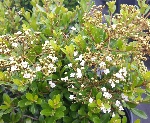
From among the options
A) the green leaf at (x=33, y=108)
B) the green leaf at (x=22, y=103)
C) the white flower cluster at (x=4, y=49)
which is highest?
the white flower cluster at (x=4, y=49)

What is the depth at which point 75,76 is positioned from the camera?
1274 mm

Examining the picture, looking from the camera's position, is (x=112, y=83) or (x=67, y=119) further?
(x=67, y=119)

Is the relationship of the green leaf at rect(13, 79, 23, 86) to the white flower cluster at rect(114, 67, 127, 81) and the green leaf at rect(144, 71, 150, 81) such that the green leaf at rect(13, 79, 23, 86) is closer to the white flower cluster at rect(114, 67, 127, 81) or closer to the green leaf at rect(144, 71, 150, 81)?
the white flower cluster at rect(114, 67, 127, 81)

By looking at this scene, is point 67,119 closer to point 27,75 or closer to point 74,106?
point 74,106

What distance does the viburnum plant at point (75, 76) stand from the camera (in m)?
1.23

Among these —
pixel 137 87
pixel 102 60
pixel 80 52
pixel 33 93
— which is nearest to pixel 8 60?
pixel 33 93

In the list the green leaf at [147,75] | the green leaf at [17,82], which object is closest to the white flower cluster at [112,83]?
the green leaf at [147,75]

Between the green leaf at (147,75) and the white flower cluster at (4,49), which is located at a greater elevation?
the white flower cluster at (4,49)

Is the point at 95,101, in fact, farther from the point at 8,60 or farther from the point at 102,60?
the point at 8,60

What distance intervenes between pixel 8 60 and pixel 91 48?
17.0 inches

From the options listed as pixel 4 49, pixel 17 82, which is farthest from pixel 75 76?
pixel 4 49

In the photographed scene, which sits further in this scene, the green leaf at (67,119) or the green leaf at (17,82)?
the green leaf at (67,119)

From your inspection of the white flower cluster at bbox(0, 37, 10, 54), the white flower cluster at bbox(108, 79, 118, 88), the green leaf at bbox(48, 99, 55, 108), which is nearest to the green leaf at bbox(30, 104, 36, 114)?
the green leaf at bbox(48, 99, 55, 108)

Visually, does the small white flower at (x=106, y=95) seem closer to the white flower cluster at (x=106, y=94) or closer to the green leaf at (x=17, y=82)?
the white flower cluster at (x=106, y=94)
